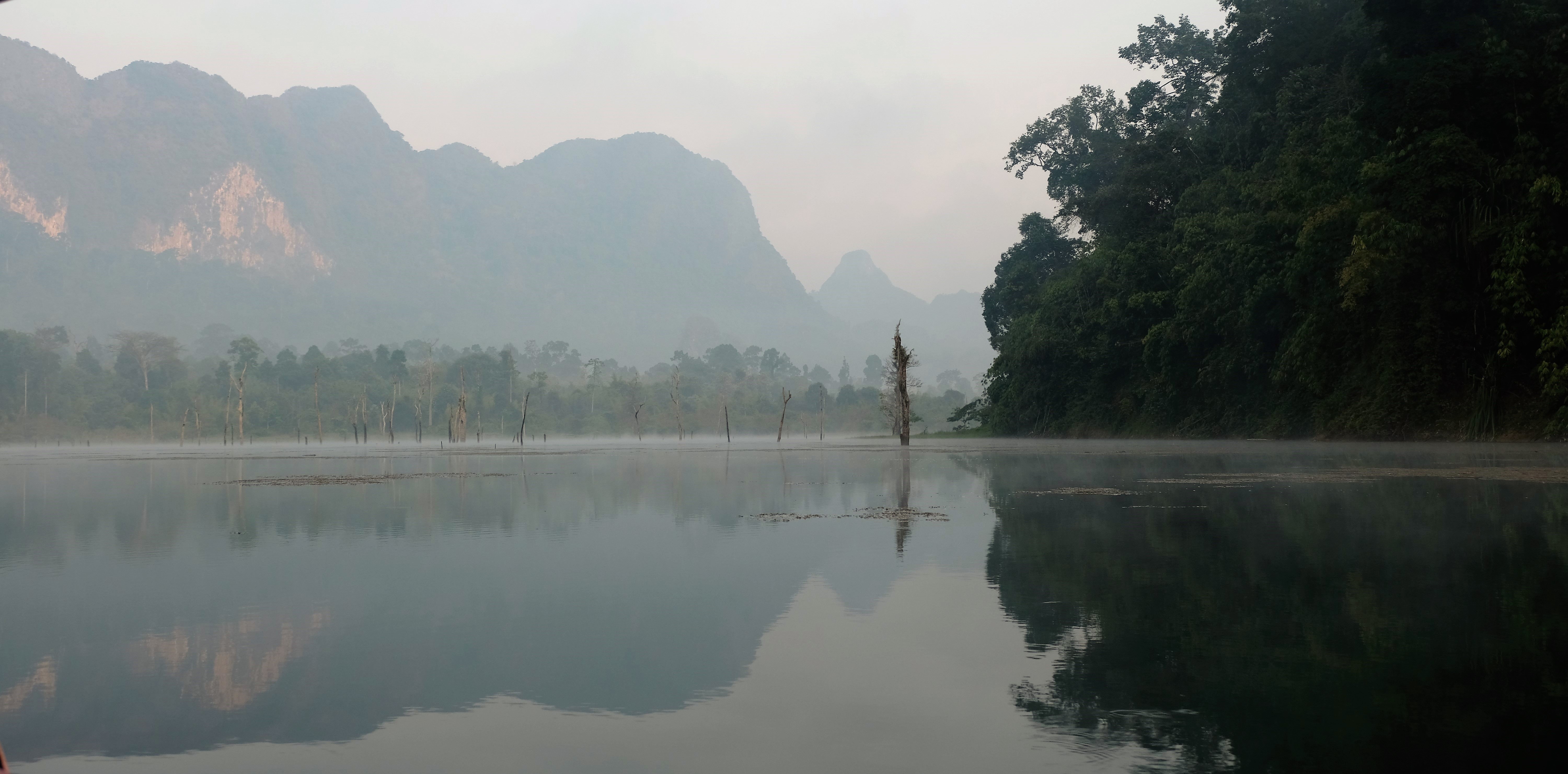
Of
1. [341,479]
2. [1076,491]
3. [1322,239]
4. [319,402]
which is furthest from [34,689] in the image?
[319,402]

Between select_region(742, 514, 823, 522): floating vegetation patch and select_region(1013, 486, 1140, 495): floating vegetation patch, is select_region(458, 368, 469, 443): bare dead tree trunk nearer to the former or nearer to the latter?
select_region(1013, 486, 1140, 495): floating vegetation patch

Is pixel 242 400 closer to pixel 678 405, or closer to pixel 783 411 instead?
pixel 678 405

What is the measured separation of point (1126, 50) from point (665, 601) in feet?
234

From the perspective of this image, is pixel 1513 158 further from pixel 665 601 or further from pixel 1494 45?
pixel 665 601

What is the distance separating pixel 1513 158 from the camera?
31094 mm

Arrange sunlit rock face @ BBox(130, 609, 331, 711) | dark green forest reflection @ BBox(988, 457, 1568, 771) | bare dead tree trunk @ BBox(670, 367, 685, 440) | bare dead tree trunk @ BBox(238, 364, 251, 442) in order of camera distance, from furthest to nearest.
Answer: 1. bare dead tree trunk @ BBox(670, 367, 685, 440)
2. bare dead tree trunk @ BBox(238, 364, 251, 442)
3. sunlit rock face @ BBox(130, 609, 331, 711)
4. dark green forest reflection @ BBox(988, 457, 1568, 771)

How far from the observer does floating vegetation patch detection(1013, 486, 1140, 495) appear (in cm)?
1817

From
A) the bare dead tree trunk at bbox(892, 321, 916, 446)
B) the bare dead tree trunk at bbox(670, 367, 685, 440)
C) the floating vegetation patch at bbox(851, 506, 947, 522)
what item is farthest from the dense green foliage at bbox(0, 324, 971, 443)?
the floating vegetation patch at bbox(851, 506, 947, 522)

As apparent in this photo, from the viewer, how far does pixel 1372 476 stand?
68.1 ft

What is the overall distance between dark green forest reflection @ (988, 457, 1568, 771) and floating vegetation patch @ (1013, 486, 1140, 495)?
501cm

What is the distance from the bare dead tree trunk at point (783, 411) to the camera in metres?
77.7

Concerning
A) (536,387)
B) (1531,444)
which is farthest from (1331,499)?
(536,387)

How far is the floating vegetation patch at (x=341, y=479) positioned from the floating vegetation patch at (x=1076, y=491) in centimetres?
1448

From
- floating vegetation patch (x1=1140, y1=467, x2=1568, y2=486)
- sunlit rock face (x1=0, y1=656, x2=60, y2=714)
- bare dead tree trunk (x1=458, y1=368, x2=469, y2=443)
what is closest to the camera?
sunlit rock face (x1=0, y1=656, x2=60, y2=714)
